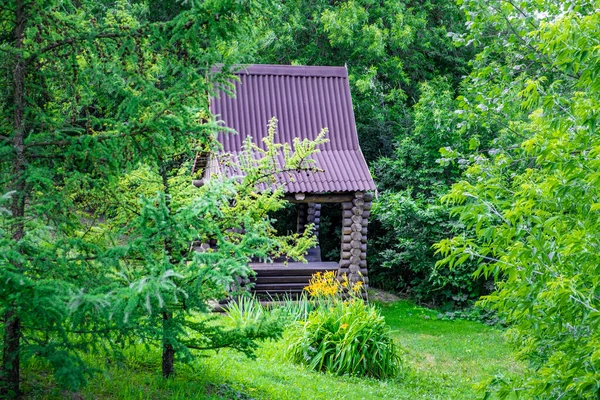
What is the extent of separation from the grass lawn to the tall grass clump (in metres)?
0.26

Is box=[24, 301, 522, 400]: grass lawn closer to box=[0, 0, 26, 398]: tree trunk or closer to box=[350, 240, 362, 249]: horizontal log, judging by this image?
box=[0, 0, 26, 398]: tree trunk

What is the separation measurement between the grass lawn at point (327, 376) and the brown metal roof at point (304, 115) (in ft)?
10.8

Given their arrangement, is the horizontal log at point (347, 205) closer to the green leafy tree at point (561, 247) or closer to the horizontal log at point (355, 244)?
the horizontal log at point (355, 244)

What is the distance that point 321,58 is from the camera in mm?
19328

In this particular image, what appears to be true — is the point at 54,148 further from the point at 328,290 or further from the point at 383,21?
the point at 383,21

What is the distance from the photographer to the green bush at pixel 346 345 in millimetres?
9281

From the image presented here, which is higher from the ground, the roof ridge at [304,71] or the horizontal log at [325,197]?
the roof ridge at [304,71]

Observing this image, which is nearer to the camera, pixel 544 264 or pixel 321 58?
pixel 544 264

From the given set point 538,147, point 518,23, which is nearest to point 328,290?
point 518,23

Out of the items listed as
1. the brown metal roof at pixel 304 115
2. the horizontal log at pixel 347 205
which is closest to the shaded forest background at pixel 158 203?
the brown metal roof at pixel 304 115

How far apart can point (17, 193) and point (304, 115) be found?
9685mm

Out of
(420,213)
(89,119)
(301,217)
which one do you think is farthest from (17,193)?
(301,217)

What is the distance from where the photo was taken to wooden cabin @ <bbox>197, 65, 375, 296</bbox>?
1332cm

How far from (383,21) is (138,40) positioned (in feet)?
50.2
